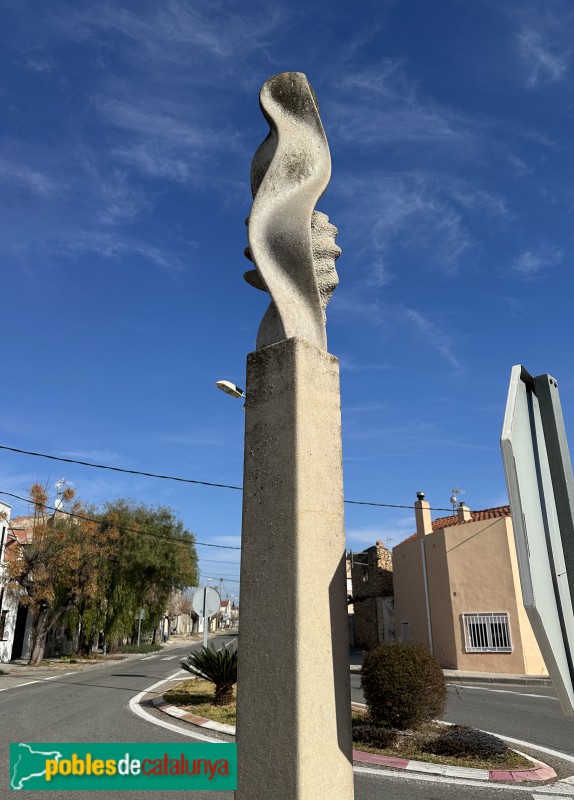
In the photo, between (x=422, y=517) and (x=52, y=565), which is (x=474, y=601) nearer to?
(x=422, y=517)

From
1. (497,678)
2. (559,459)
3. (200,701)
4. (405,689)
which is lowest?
(497,678)

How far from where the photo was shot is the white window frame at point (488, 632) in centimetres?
2073

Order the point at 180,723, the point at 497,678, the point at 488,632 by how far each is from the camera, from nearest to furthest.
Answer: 1. the point at 180,723
2. the point at 497,678
3. the point at 488,632

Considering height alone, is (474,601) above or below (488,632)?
above

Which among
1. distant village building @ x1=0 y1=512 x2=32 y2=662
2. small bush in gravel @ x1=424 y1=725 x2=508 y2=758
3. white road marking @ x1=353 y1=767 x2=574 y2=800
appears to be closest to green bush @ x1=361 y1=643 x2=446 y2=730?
small bush in gravel @ x1=424 y1=725 x2=508 y2=758

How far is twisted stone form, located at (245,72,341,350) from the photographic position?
3.33m

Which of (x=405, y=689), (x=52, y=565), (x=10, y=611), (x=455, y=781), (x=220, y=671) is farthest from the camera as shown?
(x=10, y=611)

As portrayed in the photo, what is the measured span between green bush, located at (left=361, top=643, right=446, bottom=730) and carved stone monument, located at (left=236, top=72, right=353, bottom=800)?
6.68 metres

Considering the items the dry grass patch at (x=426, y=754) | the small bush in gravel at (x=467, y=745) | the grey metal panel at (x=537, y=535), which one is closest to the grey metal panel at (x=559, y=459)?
the grey metal panel at (x=537, y=535)

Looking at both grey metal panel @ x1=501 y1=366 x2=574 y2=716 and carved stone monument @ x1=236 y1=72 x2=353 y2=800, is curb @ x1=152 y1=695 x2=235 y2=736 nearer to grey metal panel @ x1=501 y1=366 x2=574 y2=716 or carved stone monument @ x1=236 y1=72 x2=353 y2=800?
carved stone monument @ x1=236 y1=72 x2=353 y2=800

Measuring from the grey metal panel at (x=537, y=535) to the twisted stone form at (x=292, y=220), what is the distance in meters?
1.75

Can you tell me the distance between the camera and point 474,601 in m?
21.7

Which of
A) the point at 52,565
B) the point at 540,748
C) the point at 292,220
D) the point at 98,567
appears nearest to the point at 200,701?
the point at 540,748

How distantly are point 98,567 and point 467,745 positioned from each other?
82.7 ft
